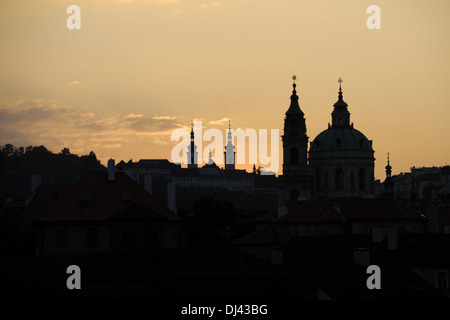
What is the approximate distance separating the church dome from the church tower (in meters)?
4.39

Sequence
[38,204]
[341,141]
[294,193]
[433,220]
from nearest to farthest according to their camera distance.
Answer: [38,204]
[433,220]
[294,193]
[341,141]

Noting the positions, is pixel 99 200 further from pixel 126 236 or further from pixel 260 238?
pixel 260 238

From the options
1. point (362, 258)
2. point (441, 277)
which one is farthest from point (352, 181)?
point (362, 258)

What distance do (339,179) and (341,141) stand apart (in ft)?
23.4

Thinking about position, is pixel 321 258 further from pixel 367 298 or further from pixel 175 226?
pixel 367 298

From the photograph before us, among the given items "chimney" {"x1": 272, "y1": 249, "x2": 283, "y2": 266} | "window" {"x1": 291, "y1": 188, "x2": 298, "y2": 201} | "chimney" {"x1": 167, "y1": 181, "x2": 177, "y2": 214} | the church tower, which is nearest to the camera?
"chimney" {"x1": 272, "y1": 249, "x2": 283, "y2": 266}

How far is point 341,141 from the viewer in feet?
591

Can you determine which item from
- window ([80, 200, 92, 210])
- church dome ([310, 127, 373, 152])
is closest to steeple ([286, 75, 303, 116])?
church dome ([310, 127, 373, 152])

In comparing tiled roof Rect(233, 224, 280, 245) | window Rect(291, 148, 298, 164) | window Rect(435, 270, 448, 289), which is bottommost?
window Rect(435, 270, 448, 289)

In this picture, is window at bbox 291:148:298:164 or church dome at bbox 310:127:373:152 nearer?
window at bbox 291:148:298:164

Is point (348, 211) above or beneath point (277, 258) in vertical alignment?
above

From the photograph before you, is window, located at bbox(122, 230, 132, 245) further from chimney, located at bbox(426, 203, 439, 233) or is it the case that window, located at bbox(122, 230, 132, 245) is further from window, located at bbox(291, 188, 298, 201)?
window, located at bbox(291, 188, 298, 201)

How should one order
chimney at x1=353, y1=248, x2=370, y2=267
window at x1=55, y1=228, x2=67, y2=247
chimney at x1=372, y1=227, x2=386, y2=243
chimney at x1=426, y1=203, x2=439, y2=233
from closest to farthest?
1. chimney at x1=353, y1=248, x2=370, y2=267
2. window at x1=55, y1=228, x2=67, y2=247
3. chimney at x1=372, y1=227, x2=386, y2=243
4. chimney at x1=426, y1=203, x2=439, y2=233

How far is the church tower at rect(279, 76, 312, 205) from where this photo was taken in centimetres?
17338
